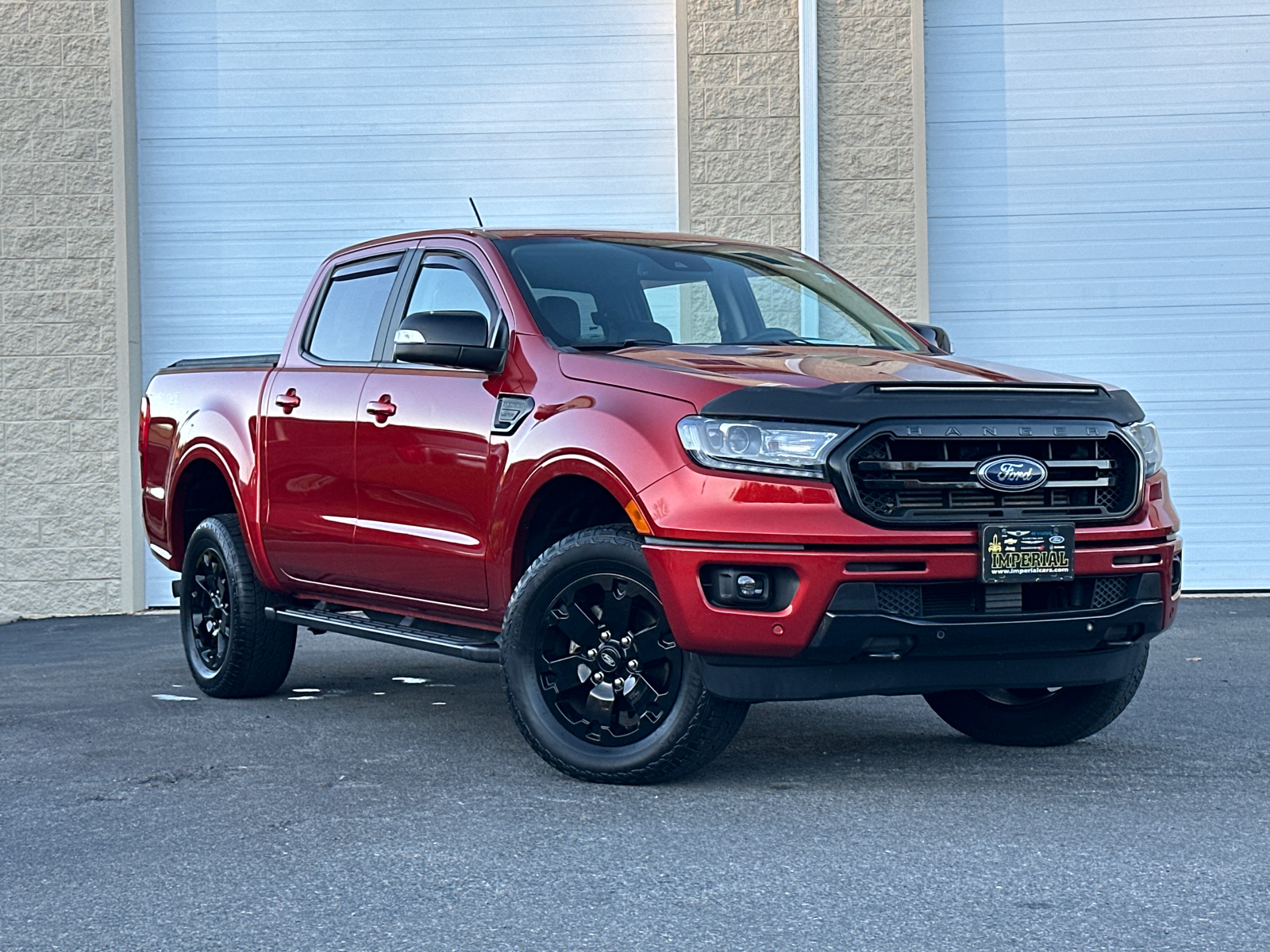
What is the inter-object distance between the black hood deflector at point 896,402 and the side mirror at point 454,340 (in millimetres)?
1095

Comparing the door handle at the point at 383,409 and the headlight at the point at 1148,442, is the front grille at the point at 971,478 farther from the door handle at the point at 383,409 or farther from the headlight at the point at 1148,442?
the door handle at the point at 383,409

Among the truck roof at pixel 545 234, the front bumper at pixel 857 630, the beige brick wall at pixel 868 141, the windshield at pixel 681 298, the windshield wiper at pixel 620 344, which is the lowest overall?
the front bumper at pixel 857 630

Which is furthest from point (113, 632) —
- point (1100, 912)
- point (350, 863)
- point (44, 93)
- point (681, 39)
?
point (1100, 912)

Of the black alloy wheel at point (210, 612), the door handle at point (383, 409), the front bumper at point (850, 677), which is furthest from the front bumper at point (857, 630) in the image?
the black alloy wheel at point (210, 612)

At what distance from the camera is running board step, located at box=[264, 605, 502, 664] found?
5.67 metres

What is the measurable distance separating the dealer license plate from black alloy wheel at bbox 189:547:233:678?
148 inches

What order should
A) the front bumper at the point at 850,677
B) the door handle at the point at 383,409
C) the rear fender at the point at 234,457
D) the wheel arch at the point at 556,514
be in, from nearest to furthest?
1. the front bumper at the point at 850,677
2. the wheel arch at the point at 556,514
3. the door handle at the point at 383,409
4. the rear fender at the point at 234,457

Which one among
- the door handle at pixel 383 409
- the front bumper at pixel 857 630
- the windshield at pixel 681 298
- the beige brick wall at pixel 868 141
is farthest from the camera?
the beige brick wall at pixel 868 141

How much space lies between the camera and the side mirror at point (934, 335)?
21.7ft

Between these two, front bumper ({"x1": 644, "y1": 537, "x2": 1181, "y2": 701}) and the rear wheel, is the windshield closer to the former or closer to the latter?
front bumper ({"x1": 644, "y1": 537, "x2": 1181, "y2": 701})

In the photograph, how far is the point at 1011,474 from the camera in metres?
4.86

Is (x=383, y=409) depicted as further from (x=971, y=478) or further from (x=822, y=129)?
(x=822, y=129)

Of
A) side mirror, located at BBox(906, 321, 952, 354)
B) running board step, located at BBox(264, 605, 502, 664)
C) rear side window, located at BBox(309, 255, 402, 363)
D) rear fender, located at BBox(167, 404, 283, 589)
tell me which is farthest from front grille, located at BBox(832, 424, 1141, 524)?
rear fender, located at BBox(167, 404, 283, 589)

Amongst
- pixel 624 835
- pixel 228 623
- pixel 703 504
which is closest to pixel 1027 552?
pixel 703 504
